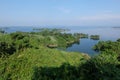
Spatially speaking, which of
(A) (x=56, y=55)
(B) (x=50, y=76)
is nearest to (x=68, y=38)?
(A) (x=56, y=55)

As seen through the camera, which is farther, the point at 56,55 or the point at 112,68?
the point at 56,55

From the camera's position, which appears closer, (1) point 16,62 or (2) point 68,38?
(1) point 16,62

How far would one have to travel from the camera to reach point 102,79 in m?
7.32

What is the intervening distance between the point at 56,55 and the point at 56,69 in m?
4.28

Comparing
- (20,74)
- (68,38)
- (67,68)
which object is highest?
(67,68)

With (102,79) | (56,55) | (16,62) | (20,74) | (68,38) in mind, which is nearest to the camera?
(102,79)

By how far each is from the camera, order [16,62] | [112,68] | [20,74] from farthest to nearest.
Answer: [16,62], [20,74], [112,68]

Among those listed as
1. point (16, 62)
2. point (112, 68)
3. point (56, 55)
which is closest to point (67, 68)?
point (112, 68)

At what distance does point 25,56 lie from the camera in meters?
11.5

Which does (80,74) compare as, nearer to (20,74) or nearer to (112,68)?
(112,68)

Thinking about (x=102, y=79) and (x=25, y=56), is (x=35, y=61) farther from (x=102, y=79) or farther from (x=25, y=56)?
(x=102, y=79)

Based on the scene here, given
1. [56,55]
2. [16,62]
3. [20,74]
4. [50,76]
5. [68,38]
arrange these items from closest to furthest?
[50,76] < [20,74] < [16,62] < [56,55] < [68,38]

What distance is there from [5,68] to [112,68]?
591cm

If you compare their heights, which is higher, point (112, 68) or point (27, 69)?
point (112, 68)
